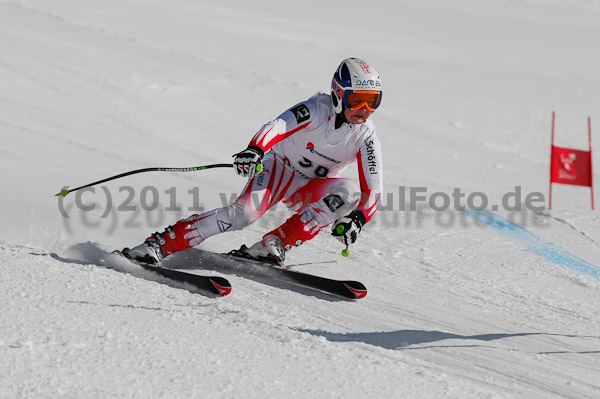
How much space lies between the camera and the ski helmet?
5.27m

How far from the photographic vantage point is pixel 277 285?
5234 mm

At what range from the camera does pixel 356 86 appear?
5262 mm

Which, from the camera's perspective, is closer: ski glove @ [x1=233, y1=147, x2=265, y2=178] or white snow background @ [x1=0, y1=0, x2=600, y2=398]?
white snow background @ [x1=0, y1=0, x2=600, y2=398]

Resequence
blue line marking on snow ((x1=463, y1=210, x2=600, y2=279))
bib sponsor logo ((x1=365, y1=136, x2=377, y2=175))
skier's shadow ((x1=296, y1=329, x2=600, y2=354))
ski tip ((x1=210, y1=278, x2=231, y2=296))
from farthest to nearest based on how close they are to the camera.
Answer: blue line marking on snow ((x1=463, y1=210, x2=600, y2=279)), bib sponsor logo ((x1=365, y1=136, x2=377, y2=175)), ski tip ((x1=210, y1=278, x2=231, y2=296)), skier's shadow ((x1=296, y1=329, x2=600, y2=354))

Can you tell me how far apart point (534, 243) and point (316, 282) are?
8.98ft

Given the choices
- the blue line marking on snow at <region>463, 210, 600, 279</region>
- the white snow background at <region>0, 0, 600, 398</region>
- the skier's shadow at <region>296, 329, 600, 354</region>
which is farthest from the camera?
the blue line marking on snow at <region>463, 210, 600, 279</region>

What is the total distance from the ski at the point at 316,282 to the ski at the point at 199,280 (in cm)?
58

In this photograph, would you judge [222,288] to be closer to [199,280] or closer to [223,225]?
[199,280]

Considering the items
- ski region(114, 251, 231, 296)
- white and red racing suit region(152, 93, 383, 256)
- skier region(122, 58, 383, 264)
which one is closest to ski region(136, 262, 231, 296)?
ski region(114, 251, 231, 296)

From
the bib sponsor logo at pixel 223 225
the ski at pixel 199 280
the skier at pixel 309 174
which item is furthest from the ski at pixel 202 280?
the bib sponsor logo at pixel 223 225

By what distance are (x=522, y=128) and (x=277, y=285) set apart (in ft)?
31.1

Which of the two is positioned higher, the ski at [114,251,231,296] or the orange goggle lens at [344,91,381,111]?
the orange goggle lens at [344,91,381,111]

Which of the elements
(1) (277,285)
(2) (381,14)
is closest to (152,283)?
(1) (277,285)

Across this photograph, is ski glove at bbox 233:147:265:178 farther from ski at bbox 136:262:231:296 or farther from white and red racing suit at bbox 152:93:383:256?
ski at bbox 136:262:231:296
